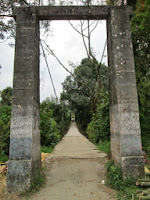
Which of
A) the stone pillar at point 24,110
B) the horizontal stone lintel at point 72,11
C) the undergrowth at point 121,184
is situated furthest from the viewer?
the horizontal stone lintel at point 72,11

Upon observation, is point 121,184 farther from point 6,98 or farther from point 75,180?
point 6,98

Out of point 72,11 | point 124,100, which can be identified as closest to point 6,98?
point 72,11

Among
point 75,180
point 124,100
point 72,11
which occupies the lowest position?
point 75,180

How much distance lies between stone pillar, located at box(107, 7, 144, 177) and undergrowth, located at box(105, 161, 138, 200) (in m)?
0.13

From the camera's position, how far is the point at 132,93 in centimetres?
365

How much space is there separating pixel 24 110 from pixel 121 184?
8.09 feet

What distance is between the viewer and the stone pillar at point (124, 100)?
338 cm

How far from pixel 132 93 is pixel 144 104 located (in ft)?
6.03

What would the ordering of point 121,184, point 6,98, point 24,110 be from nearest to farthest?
point 121,184 < point 24,110 < point 6,98

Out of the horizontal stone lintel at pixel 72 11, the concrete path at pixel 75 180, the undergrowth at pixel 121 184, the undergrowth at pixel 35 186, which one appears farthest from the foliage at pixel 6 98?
the undergrowth at pixel 121 184

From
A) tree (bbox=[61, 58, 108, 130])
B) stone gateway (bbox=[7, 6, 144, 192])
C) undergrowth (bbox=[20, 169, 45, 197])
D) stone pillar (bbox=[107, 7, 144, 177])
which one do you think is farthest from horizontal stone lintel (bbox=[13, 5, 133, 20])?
tree (bbox=[61, 58, 108, 130])

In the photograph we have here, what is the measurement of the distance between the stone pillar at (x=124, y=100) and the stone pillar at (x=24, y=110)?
1811 mm

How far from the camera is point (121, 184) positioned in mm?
3254

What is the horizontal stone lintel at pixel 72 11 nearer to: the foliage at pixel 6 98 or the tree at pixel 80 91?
the foliage at pixel 6 98
